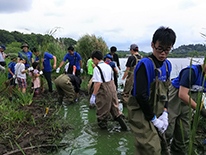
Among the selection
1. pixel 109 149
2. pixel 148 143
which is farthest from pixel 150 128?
pixel 109 149

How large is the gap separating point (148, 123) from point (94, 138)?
2.10 meters

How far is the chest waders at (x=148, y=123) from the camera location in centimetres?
204

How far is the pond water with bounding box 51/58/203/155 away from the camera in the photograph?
3.38 m

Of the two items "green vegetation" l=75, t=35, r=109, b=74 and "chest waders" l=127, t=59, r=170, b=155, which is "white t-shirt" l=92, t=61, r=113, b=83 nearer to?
"chest waders" l=127, t=59, r=170, b=155

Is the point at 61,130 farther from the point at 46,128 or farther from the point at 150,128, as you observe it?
the point at 150,128

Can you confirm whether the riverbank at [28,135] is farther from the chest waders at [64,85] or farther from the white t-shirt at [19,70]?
the white t-shirt at [19,70]

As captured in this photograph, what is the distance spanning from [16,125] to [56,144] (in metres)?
1.25

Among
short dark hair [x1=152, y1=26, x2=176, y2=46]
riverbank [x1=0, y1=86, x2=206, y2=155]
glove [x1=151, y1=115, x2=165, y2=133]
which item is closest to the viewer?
short dark hair [x1=152, y1=26, x2=176, y2=46]

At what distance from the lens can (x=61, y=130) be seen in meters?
4.14

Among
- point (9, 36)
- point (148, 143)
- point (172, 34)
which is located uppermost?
point (9, 36)

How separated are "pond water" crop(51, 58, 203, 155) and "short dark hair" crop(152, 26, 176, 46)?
2.56 ft

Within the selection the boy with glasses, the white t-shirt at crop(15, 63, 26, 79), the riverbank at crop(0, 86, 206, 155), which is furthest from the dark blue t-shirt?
the white t-shirt at crop(15, 63, 26, 79)

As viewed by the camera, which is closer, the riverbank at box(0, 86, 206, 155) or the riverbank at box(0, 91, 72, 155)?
the riverbank at box(0, 91, 72, 155)

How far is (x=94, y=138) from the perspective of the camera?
3.94 metres
